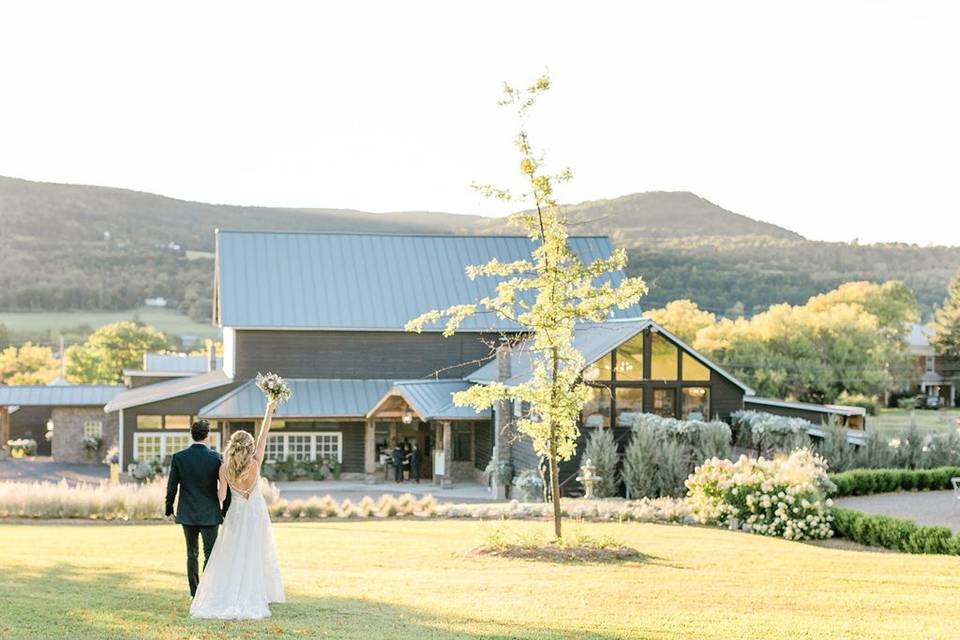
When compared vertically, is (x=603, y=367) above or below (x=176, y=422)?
above

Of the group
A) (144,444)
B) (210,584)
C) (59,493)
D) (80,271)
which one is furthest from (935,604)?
(80,271)

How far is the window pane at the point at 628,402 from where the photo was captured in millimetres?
29719


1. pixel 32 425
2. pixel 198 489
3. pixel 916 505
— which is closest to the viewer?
pixel 198 489

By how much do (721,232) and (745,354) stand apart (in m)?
64.9

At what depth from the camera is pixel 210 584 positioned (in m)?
10.1

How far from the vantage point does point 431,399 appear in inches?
1379

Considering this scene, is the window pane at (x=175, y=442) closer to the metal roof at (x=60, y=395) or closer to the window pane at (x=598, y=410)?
the metal roof at (x=60, y=395)

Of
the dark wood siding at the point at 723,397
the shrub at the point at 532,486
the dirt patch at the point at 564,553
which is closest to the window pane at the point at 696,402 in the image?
the dark wood siding at the point at 723,397

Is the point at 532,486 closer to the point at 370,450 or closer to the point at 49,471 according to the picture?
the point at 370,450

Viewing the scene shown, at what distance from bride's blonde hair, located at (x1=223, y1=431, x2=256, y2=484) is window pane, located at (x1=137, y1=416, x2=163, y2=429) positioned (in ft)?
90.0

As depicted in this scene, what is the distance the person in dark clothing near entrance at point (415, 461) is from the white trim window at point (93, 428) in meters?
13.3

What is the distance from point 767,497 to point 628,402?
32.6 feet

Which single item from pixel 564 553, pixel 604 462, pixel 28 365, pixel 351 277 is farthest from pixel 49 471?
pixel 28 365

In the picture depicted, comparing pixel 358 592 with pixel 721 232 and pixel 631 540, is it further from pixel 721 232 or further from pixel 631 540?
pixel 721 232
